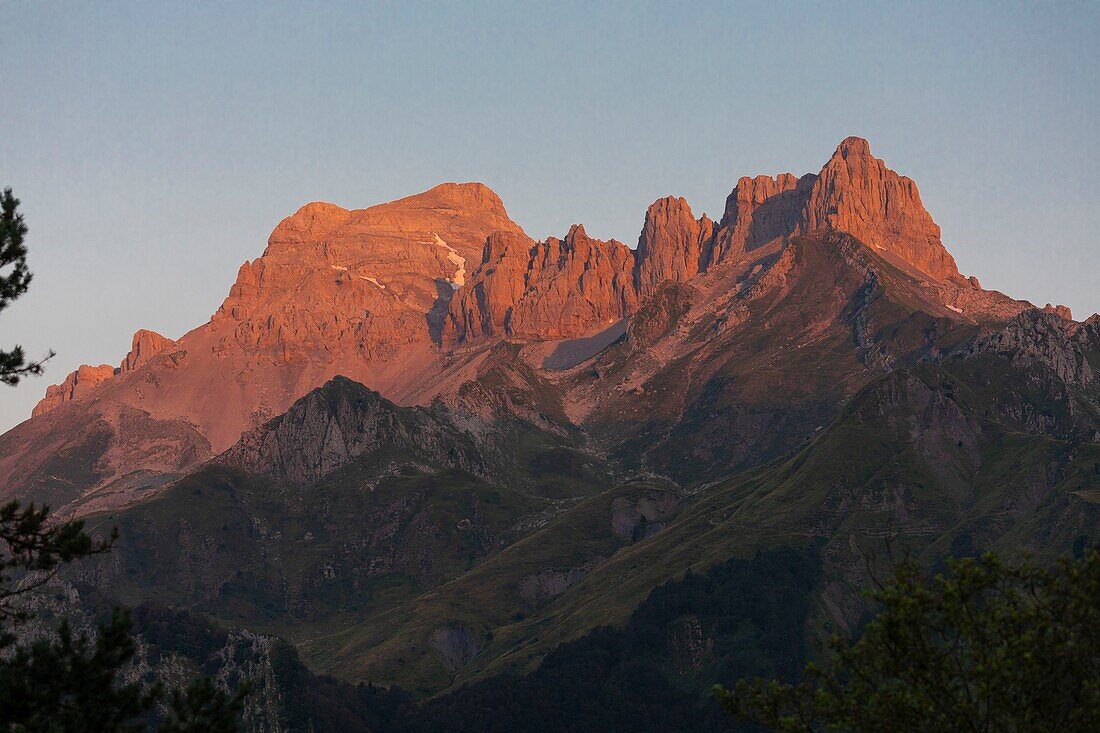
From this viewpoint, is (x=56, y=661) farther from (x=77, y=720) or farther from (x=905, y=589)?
(x=905, y=589)

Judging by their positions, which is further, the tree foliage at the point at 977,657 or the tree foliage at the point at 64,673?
the tree foliage at the point at 64,673

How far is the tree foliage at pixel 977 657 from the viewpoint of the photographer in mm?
73500

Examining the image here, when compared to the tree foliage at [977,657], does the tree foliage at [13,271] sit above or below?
above

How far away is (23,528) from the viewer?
78.7 meters

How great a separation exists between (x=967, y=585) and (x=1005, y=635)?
3009 millimetres

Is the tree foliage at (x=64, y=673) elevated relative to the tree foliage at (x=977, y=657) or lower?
elevated

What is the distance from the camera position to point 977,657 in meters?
75.4

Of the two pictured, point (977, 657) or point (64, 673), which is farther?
point (64, 673)

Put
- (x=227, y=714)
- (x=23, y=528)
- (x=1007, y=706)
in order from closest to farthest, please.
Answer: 1. (x=1007, y=706)
2. (x=23, y=528)
3. (x=227, y=714)

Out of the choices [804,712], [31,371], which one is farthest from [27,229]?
[804,712]

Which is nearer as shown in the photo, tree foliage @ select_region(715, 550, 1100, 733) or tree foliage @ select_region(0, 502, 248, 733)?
tree foliage @ select_region(715, 550, 1100, 733)

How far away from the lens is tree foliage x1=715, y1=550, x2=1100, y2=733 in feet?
241

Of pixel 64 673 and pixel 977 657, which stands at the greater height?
pixel 64 673

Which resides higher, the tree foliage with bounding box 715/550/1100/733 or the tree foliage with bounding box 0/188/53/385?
the tree foliage with bounding box 0/188/53/385
